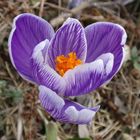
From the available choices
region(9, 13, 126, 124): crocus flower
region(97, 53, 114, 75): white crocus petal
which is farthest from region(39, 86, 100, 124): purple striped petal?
region(97, 53, 114, 75): white crocus petal

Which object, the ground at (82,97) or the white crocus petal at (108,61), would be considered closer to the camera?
the white crocus petal at (108,61)

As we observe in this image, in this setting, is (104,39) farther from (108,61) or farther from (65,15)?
(65,15)

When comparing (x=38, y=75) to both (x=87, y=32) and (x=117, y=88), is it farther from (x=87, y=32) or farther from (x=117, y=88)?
(x=117, y=88)

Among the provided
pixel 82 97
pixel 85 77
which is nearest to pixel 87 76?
pixel 85 77

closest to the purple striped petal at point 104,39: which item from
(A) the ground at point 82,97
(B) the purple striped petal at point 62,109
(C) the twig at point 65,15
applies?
(B) the purple striped petal at point 62,109

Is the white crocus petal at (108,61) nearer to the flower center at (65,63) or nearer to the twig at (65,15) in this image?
the flower center at (65,63)

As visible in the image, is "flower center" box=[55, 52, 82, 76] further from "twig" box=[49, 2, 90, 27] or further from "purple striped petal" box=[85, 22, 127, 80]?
"twig" box=[49, 2, 90, 27]
